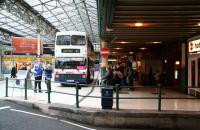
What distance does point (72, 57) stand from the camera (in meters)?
30.9

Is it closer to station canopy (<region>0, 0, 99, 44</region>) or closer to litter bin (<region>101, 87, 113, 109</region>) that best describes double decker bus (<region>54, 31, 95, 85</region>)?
station canopy (<region>0, 0, 99, 44</region>)

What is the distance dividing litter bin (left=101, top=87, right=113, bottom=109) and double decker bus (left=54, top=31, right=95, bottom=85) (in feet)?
55.3

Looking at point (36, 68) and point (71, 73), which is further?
point (71, 73)

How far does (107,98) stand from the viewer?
13.8m

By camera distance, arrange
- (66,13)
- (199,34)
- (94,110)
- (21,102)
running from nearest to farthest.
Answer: (94,110) → (21,102) → (199,34) → (66,13)

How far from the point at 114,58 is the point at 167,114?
4646 centimetres

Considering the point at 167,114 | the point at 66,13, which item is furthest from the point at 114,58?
the point at 167,114

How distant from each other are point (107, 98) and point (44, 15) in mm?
30272

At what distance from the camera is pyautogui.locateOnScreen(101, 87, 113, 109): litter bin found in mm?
13741

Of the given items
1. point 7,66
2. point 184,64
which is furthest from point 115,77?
point 7,66

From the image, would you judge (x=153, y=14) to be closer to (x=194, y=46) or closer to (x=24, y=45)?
(x=194, y=46)

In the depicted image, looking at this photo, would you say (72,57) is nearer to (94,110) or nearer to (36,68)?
(36,68)

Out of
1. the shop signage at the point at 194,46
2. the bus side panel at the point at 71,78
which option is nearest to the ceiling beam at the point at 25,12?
the bus side panel at the point at 71,78

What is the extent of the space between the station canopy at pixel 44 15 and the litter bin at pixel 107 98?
836 inches
